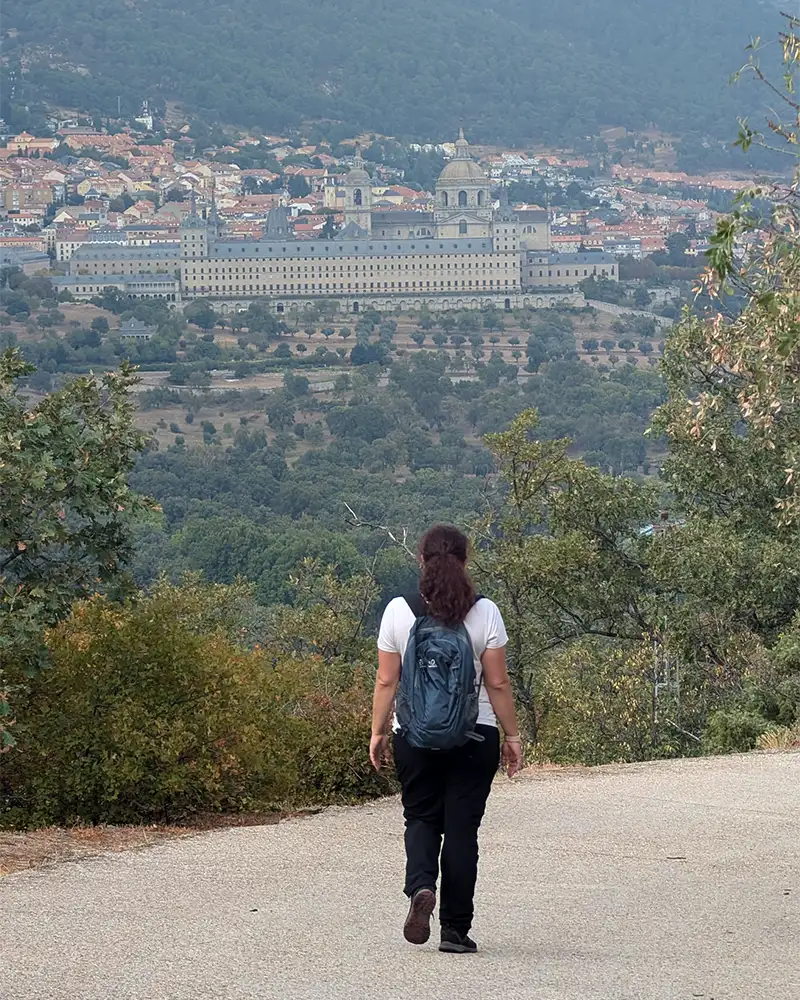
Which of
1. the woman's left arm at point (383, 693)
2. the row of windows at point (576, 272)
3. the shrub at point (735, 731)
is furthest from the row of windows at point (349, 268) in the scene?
the woman's left arm at point (383, 693)

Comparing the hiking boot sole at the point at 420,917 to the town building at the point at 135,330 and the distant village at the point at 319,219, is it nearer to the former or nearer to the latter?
the town building at the point at 135,330

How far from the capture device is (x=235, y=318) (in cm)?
11019

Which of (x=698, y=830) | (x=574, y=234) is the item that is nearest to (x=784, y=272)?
(x=698, y=830)

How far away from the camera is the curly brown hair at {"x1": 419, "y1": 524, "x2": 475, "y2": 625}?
467cm

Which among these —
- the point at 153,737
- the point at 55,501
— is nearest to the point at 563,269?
the point at 55,501

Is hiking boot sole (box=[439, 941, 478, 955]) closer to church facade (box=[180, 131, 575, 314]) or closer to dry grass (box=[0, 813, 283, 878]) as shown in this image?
dry grass (box=[0, 813, 283, 878])

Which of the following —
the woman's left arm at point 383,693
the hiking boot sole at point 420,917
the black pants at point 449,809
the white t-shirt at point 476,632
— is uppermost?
the white t-shirt at point 476,632

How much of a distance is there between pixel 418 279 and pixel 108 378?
119792 mm

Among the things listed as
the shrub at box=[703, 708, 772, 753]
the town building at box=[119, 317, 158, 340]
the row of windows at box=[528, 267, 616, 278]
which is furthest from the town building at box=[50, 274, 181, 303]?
the shrub at box=[703, 708, 772, 753]

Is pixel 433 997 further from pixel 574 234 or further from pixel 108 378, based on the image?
pixel 574 234

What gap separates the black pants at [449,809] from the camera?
4.71 m

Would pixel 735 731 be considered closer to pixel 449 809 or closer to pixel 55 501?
pixel 55 501

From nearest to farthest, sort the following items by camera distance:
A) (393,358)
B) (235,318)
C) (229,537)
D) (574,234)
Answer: (229,537) < (393,358) < (235,318) < (574,234)

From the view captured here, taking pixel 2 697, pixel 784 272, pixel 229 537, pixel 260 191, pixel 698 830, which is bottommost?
pixel 229 537
